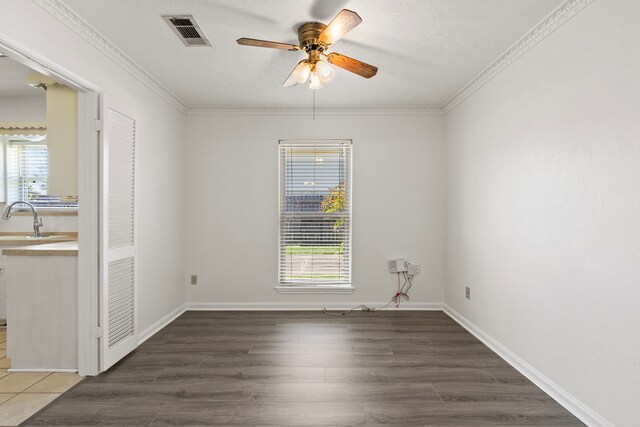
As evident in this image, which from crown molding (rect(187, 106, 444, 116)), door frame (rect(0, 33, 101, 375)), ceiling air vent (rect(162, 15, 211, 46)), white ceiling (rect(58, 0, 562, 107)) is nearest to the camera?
white ceiling (rect(58, 0, 562, 107))

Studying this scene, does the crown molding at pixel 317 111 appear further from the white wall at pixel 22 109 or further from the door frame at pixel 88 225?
the door frame at pixel 88 225

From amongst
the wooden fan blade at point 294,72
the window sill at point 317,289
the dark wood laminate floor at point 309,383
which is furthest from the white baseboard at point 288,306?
the wooden fan blade at point 294,72

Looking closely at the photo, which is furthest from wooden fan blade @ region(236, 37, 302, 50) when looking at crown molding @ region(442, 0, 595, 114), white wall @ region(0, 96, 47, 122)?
white wall @ region(0, 96, 47, 122)

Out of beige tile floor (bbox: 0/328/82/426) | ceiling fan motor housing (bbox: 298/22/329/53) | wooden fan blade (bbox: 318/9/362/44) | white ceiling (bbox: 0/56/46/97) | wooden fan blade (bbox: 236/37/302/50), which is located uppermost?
white ceiling (bbox: 0/56/46/97)

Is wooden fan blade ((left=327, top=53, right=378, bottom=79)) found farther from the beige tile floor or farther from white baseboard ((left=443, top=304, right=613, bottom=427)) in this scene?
the beige tile floor

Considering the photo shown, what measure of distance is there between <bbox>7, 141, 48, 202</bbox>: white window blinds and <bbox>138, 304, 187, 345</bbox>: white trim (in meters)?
2.19

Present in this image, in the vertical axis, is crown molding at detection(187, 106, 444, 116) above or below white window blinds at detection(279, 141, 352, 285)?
above

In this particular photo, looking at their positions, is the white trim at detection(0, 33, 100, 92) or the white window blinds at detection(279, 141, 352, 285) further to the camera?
the white window blinds at detection(279, 141, 352, 285)

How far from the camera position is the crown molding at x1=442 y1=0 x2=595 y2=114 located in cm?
216

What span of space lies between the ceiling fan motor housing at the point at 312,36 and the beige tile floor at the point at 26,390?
9.74ft

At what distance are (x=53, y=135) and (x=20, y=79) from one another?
149cm

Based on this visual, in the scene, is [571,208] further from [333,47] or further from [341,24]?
[333,47]

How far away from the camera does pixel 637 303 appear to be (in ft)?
5.68

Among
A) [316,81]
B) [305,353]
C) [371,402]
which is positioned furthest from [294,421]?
[316,81]
